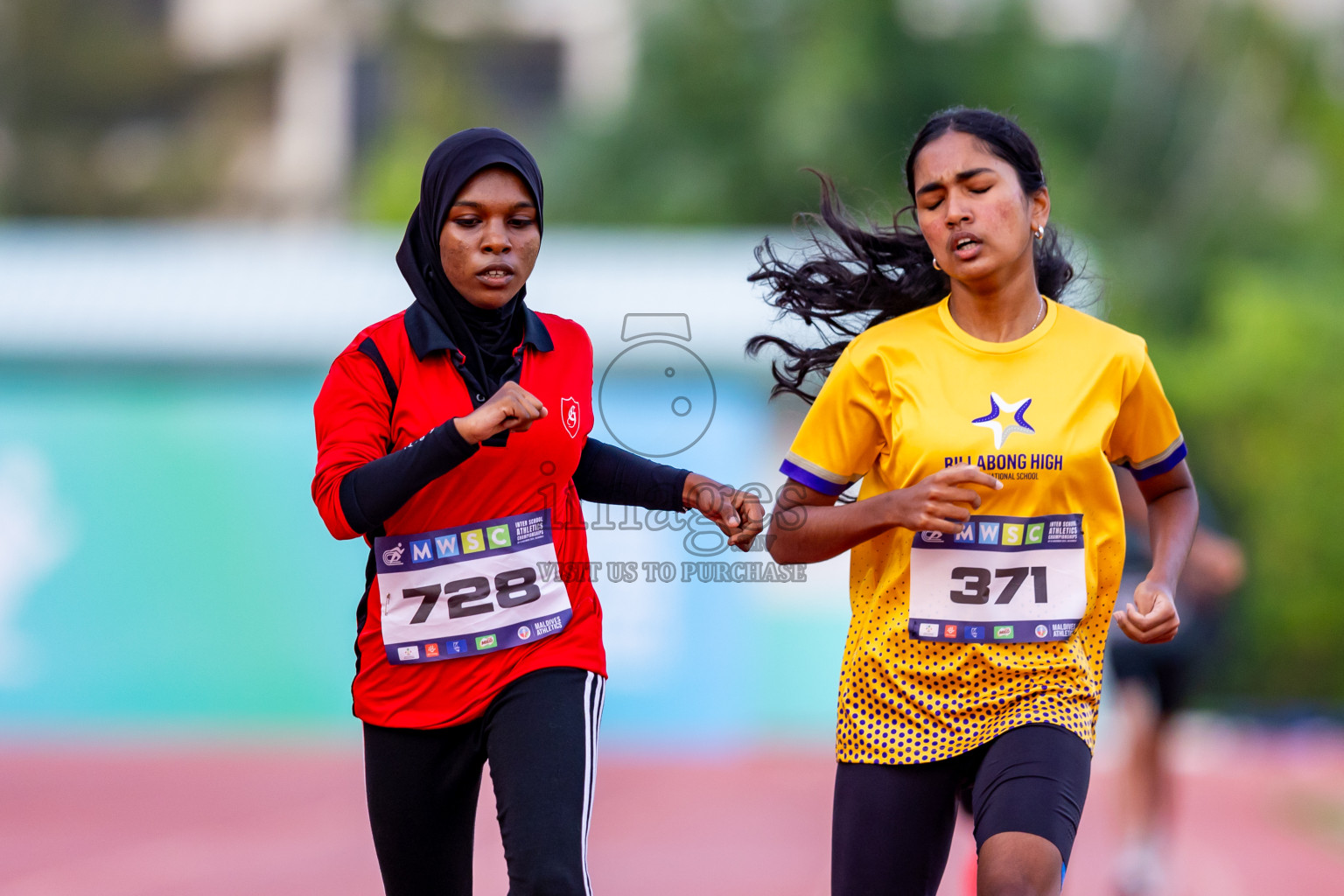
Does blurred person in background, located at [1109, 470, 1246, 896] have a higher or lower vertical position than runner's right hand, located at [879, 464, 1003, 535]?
lower

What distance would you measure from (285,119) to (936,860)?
3326 centimetres

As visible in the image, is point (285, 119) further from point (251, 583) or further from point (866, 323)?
point (866, 323)

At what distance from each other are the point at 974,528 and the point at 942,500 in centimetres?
26

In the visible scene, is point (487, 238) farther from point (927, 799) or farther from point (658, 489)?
point (927, 799)

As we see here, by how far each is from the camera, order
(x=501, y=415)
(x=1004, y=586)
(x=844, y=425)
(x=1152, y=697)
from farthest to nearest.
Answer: (x=1152, y=697), (x=844, y=425), (x=1004, y=586), (x=501, y=415)

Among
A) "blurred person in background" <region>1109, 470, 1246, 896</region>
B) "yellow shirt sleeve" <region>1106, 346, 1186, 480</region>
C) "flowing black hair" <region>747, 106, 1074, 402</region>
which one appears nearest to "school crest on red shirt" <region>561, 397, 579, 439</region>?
"flowing black hair" <region>747, 106, 1074, 402</region>

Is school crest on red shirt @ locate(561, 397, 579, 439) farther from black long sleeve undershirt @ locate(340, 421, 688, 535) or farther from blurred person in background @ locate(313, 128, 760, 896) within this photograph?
black long sleeve undershirt @ locate(340, 421, 688, 535)

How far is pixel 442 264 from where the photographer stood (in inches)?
140

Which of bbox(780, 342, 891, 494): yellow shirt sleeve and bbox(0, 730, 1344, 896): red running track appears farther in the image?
bbox(0, 730, 1344, 896): red running track

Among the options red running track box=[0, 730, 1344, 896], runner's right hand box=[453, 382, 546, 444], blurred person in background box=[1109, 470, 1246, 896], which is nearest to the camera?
runner's right hand box=[453, 382, 546, 444]

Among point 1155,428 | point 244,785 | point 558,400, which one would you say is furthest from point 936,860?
point 244,785

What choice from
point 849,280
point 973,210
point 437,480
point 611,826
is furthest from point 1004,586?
point 611,826

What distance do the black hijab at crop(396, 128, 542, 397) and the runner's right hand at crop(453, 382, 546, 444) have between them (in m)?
0.31

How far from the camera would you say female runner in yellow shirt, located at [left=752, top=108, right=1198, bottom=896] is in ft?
11.1
